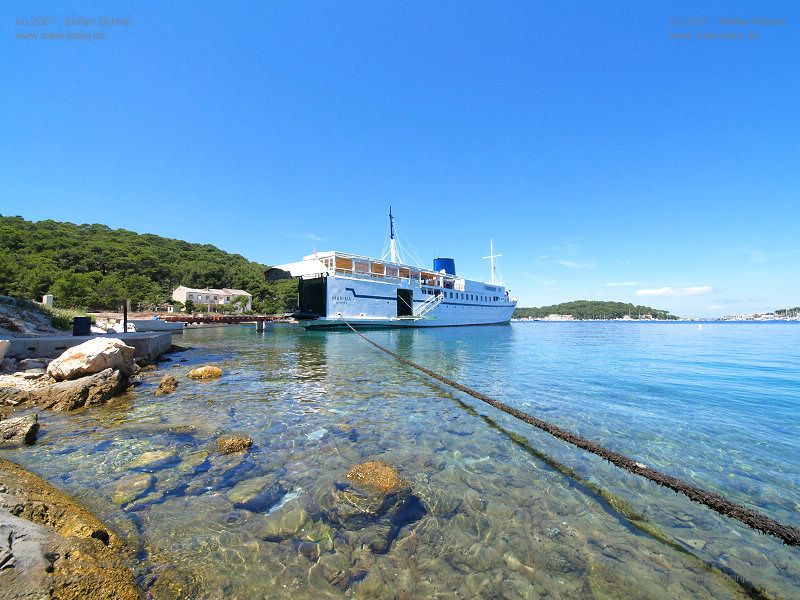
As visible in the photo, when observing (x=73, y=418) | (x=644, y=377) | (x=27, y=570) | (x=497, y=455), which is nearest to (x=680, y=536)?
(x=497, y=455)

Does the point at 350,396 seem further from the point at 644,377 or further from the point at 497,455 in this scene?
the point at 644,377

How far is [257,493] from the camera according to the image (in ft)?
10.9

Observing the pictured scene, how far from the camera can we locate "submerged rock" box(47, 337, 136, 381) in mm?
6984

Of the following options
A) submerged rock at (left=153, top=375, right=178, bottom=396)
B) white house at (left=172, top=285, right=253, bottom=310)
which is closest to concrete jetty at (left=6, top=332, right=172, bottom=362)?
submerged rock at (left=153, top=375, right=178, bottom=396)

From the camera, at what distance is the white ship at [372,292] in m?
29.6

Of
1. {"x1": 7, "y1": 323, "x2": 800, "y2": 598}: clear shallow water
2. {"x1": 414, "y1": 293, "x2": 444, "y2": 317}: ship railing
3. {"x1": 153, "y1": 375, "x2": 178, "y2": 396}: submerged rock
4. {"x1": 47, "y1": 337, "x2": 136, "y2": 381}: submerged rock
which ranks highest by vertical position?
{"x1": 414, "y1": 293, "x2": 444, "y2": 317}: ship railing

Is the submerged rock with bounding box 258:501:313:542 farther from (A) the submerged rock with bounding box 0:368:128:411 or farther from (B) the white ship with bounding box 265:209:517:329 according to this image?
(B) the white ship with bounding box 265:209:517:329

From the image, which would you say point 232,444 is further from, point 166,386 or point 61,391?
point 61,391

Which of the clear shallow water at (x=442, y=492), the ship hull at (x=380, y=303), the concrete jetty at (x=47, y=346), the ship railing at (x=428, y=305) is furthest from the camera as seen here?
the ship railing at (x=428, y=305)

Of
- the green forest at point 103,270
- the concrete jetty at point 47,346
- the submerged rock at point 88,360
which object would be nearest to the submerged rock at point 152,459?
the submerged rock at point 88,360

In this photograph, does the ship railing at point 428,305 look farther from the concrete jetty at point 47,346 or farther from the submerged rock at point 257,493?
the submerged rock at point 257,493

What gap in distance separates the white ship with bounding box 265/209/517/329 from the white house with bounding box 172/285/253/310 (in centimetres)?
3912

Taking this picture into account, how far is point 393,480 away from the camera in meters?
3.52

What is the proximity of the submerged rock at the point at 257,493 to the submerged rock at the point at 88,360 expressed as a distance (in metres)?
6.23
